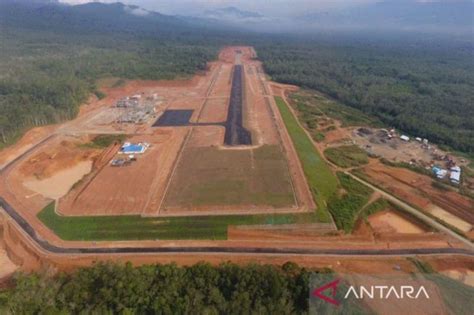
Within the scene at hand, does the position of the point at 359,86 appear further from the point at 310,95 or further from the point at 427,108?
the point at 427,108

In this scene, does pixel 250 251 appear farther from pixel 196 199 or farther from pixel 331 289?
pixel 196 199

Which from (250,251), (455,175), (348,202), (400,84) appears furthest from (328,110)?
(250,251)

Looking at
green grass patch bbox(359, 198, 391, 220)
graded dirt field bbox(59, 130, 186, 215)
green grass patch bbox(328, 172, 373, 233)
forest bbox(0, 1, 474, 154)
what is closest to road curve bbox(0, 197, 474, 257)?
green grass patch bbox(328, 172, 373, 233)

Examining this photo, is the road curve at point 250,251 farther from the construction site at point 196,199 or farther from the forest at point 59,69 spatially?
the forest at point 59,69

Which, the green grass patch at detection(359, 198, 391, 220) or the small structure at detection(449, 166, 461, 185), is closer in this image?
the green grass patch at detection(359, 198, 391, 220)

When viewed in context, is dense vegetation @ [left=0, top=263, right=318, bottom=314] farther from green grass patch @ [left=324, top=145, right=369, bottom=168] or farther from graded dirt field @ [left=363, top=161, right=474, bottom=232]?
green grass patch @ [left=324, top=145, right=369, bottom=168]

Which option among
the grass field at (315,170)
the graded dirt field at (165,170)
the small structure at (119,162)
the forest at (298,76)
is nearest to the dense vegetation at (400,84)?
the forest at (298,76)
